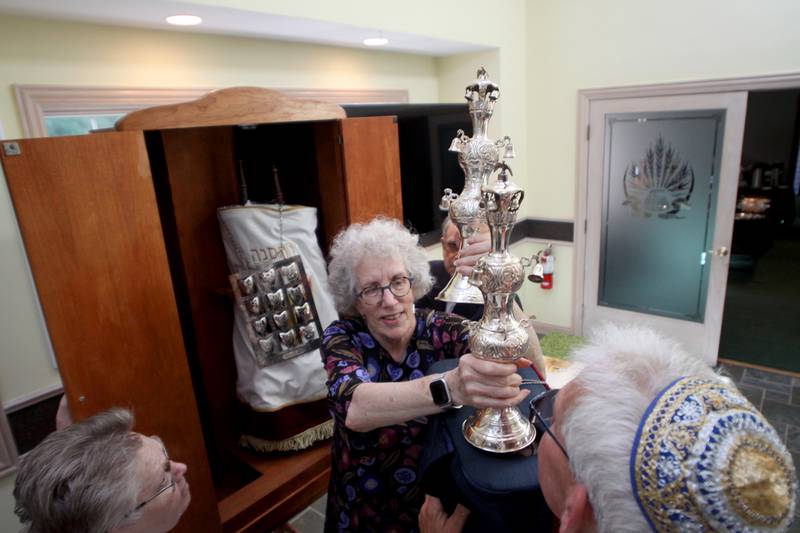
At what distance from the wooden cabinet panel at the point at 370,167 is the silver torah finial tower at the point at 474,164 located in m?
0.78

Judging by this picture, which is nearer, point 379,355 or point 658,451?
point 658,451

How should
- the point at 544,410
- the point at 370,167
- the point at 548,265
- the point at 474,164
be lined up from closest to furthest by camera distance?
the point at 544,410 → the point at 474,164 → the point at 370,167 → the point at 548,265

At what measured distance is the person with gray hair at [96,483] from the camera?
37.7 inches

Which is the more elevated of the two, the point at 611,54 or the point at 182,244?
the point at 611,54

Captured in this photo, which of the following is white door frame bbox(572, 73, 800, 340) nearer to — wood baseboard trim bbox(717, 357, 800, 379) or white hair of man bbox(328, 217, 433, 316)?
wood baseboard trim bbox(717, 357, 800, 379)

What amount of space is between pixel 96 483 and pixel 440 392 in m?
0.71

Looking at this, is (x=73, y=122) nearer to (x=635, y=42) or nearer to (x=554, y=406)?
(x=554, y=406)

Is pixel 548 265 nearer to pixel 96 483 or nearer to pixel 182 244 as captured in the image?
pixel 182 244

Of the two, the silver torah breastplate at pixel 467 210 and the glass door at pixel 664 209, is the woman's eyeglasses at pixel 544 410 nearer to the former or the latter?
the silver torah breastplate at pixel 467 210

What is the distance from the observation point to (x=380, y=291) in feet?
4.14

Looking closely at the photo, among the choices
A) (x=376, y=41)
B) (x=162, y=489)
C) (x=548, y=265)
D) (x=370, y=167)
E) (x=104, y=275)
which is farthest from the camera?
(x=548, y=265)

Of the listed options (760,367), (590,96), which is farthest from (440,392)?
(760,367)

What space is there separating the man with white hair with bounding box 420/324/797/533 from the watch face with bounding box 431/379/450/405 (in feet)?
0.76

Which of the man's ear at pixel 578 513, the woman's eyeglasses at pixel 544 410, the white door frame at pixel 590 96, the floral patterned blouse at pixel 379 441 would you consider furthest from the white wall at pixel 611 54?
the man's ear at pixel 578 513
